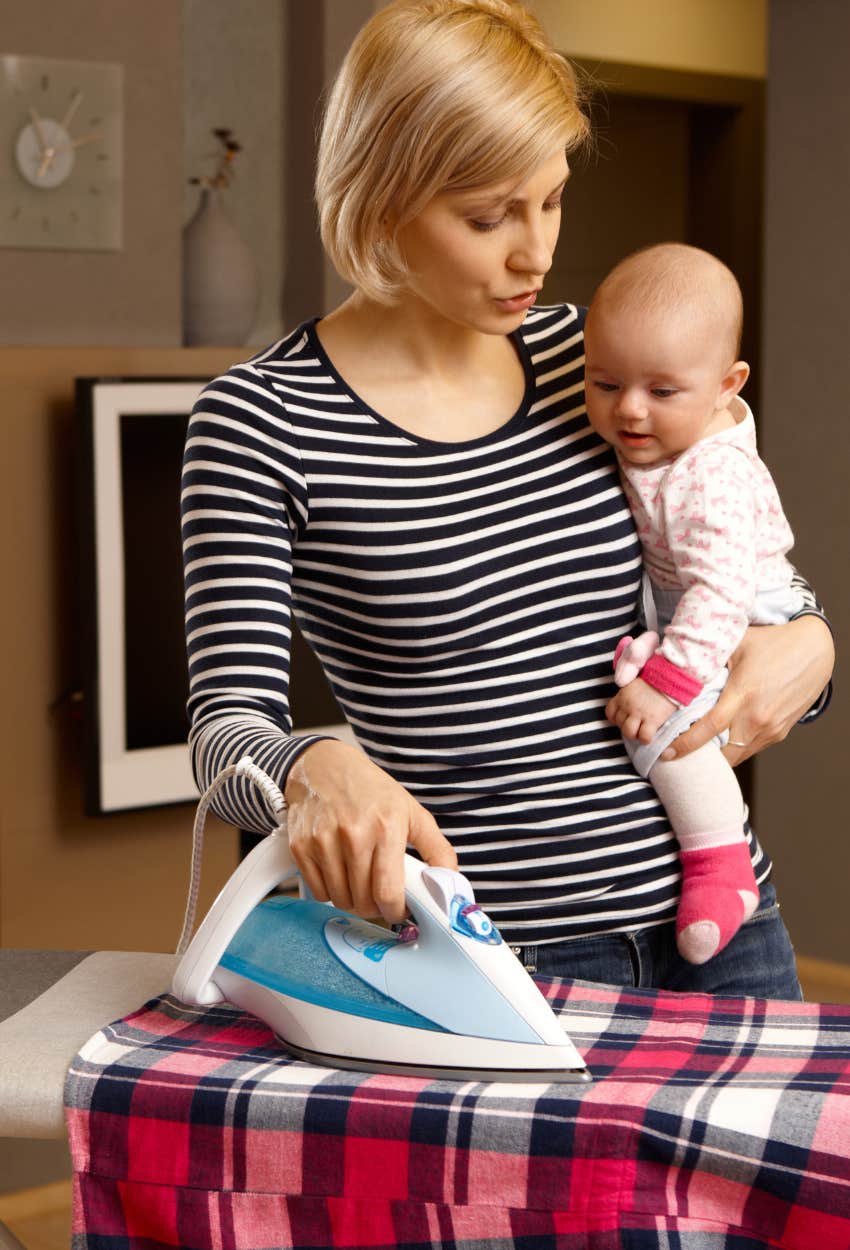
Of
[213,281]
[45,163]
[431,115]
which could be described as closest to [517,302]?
[431,115]

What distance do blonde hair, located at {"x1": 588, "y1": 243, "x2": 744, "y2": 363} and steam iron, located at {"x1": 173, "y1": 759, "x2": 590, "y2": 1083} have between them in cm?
50

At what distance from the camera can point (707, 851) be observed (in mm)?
1154

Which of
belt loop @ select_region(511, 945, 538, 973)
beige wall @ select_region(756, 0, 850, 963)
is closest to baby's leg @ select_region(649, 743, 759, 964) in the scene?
belt loop @ select_region(511, 945, 538, 973)

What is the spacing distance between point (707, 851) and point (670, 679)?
13 centimetres

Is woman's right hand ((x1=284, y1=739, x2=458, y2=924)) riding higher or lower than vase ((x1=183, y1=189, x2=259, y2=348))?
lower

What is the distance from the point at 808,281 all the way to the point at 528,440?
2.55 metres

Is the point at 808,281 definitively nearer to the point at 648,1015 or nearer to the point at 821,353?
the point at 821,353

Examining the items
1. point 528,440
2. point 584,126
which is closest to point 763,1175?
point 528,440

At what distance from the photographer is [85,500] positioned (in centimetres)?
292

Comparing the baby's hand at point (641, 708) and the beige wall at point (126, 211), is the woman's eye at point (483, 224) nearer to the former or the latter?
the baby's hand at point (641, 708)

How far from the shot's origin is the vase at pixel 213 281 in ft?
11.1

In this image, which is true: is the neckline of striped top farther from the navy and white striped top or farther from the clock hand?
the clock hand

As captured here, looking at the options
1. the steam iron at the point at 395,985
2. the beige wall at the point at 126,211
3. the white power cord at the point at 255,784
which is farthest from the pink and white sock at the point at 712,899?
the beige wall at the point at 126,211

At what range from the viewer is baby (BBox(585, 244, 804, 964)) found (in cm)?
115
